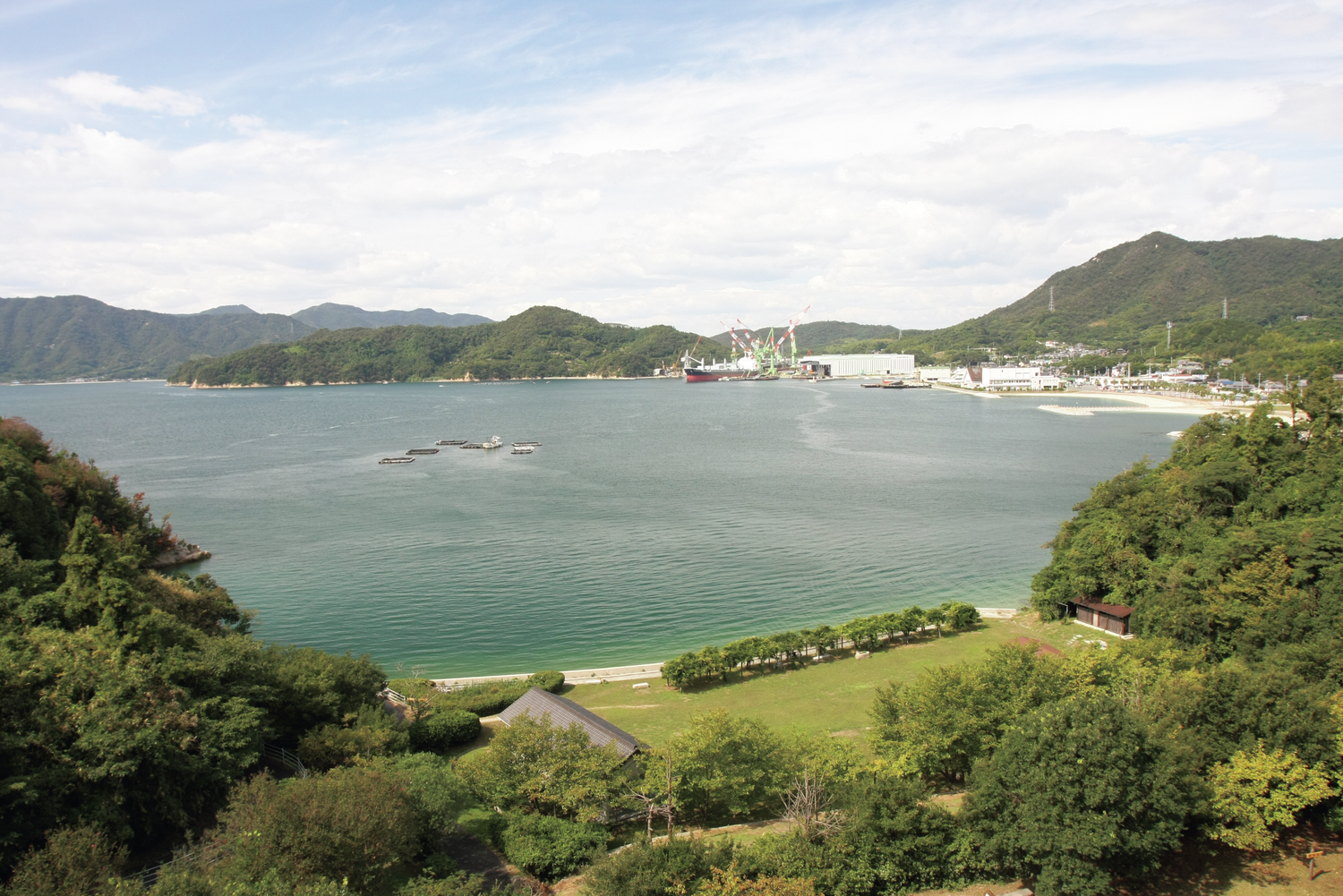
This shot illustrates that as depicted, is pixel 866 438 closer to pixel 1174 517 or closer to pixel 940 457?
pixel 940 457

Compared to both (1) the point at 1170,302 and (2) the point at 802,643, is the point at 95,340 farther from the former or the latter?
(1) the point at 1170,302

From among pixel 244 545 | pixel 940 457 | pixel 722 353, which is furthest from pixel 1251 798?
pixel 722 353

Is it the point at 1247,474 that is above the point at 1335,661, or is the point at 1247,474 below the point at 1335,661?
above

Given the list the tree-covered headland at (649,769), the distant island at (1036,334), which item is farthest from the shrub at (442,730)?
the distant island at (1036,334)

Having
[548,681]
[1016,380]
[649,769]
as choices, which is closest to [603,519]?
[548,681]

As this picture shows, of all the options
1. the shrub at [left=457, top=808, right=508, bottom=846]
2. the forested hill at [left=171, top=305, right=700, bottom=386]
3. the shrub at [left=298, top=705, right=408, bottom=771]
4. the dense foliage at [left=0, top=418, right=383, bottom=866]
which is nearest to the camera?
the dense foliage at [left=0, top=418, right=383, bottom=866]

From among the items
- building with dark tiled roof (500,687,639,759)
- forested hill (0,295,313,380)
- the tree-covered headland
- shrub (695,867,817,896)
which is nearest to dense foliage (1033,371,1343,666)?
the tree-covered headland

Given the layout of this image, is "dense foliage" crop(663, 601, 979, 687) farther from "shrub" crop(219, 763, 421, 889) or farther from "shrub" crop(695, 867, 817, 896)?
"shrub" crop(219, 763, 421, 889)
